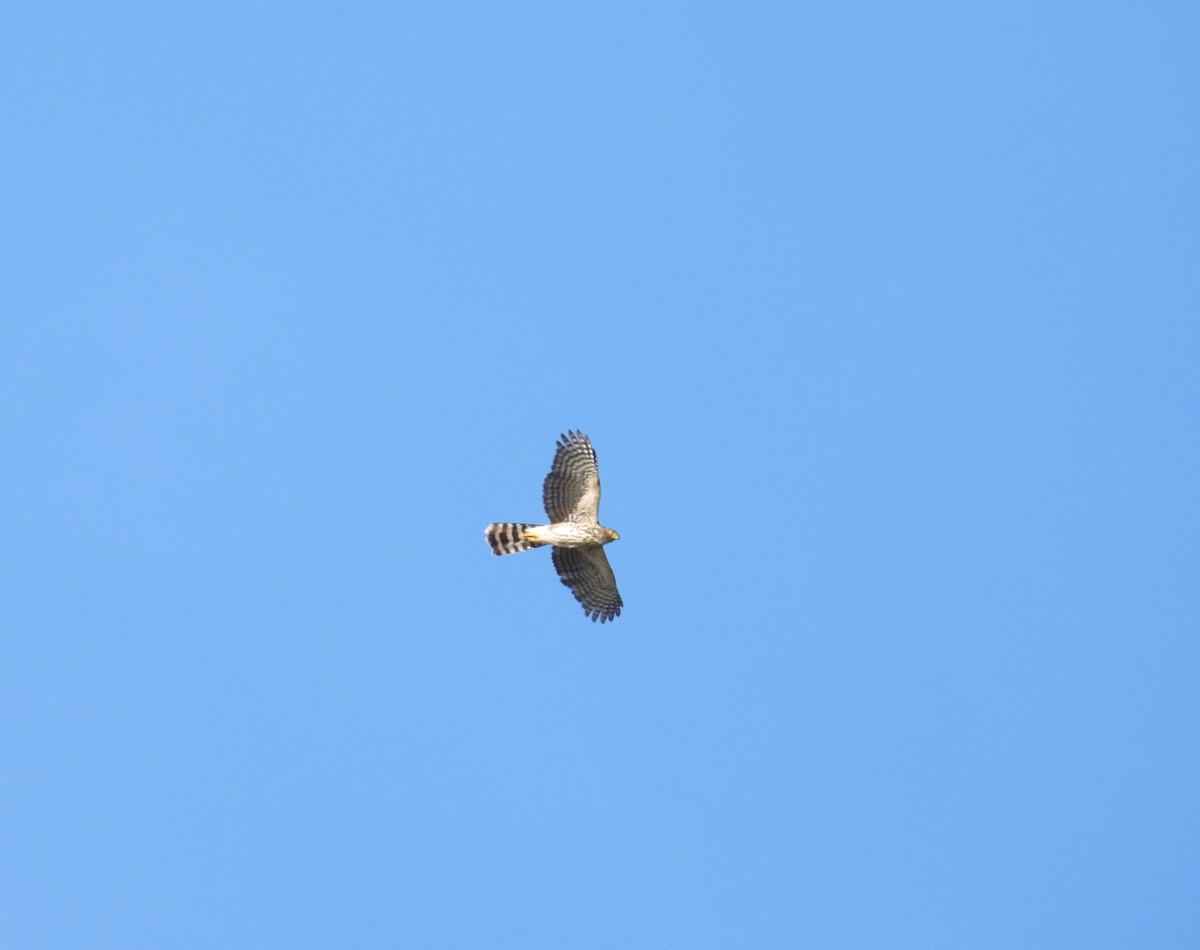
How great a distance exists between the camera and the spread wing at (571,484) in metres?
37.7

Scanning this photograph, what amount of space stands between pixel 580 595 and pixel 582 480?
246 cm

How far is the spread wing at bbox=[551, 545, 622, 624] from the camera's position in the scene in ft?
126

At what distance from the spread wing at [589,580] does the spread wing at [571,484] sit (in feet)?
2.88

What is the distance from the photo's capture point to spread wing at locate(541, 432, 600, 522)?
1483 inches

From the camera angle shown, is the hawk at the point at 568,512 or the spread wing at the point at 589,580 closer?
the hawk at the point at 568,512

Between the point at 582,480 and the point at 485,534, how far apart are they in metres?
1.92

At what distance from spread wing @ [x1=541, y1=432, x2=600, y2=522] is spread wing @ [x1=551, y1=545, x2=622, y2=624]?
2.88 ft

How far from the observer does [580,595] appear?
3900cm

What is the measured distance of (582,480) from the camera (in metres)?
37.7

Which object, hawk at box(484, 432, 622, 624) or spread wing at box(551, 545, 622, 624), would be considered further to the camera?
spread wing at box(551, 545, 622, 624)

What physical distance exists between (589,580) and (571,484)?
205cm

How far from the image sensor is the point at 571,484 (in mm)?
37719

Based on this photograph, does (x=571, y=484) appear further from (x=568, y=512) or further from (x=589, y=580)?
(x=589, y=580)

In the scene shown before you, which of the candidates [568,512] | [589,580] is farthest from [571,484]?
[589,580]
